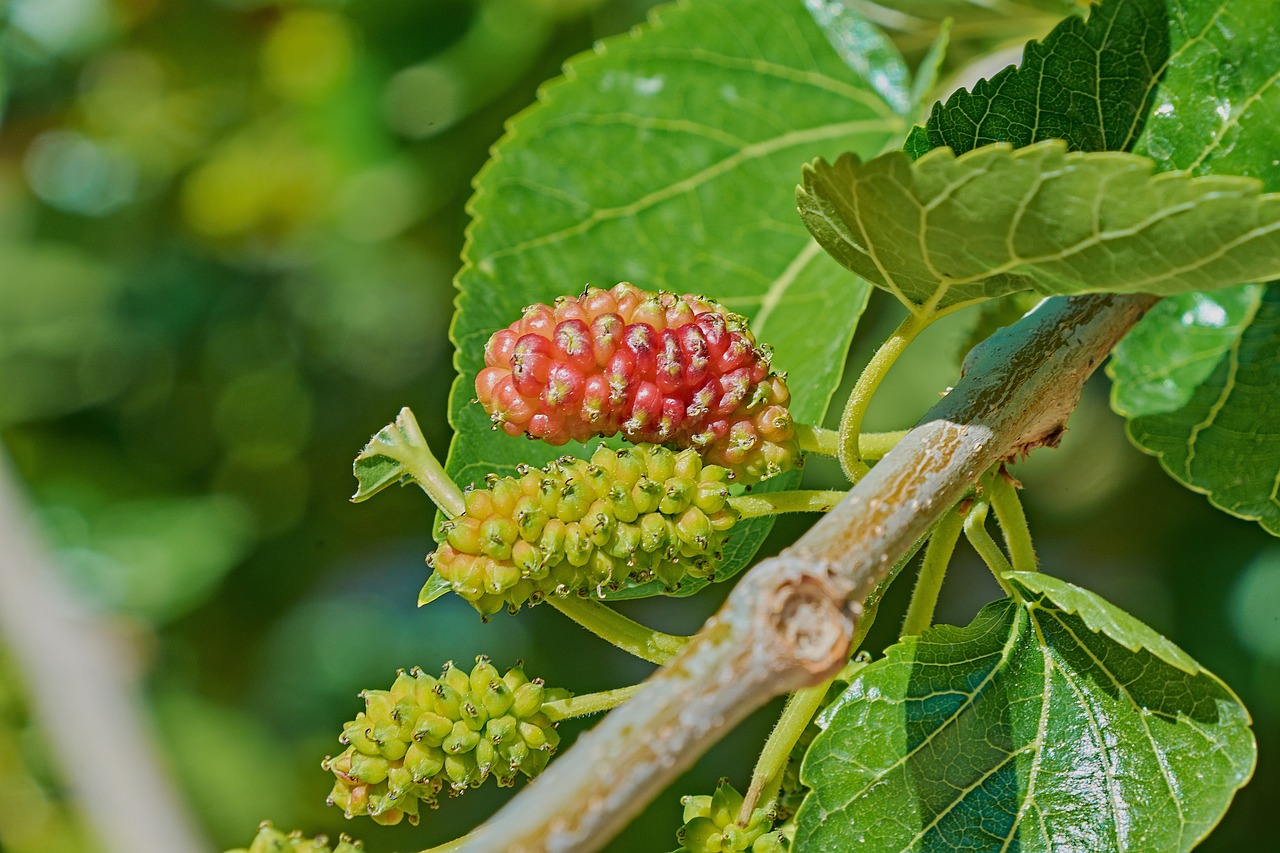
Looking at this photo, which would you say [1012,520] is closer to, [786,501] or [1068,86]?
[786,501]

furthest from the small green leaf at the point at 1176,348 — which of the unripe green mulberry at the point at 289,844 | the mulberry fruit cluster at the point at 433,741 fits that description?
the unripe green mulberry at the point at 289,844

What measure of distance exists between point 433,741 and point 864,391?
33 cm

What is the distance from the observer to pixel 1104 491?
1.83m

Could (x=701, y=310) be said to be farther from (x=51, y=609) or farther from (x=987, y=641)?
(x=51, y=609)

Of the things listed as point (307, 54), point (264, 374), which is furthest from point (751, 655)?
point (264, 374)

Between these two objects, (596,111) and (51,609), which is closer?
(596,111)

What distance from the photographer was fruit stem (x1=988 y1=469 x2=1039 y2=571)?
81 cm

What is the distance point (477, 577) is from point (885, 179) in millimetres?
308

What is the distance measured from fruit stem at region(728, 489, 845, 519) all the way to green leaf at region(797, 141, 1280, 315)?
15cm

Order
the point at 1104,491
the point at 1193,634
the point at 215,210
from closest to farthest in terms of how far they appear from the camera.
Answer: the point at 1193,634, the point at 1104,491, the point at 215,210

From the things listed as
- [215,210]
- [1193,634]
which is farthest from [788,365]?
[215,210]

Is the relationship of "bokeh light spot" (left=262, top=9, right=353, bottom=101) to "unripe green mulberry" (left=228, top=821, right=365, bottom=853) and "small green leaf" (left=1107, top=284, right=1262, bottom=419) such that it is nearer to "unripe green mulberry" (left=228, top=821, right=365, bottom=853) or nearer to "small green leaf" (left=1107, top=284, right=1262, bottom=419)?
"small green leaf" (left=1107, top=284, right=1262, bottom=419)

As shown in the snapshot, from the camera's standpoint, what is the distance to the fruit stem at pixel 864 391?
2.44 ft

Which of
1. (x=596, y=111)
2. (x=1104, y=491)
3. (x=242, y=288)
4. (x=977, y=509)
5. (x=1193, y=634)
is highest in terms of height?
(x=242, y=288)
